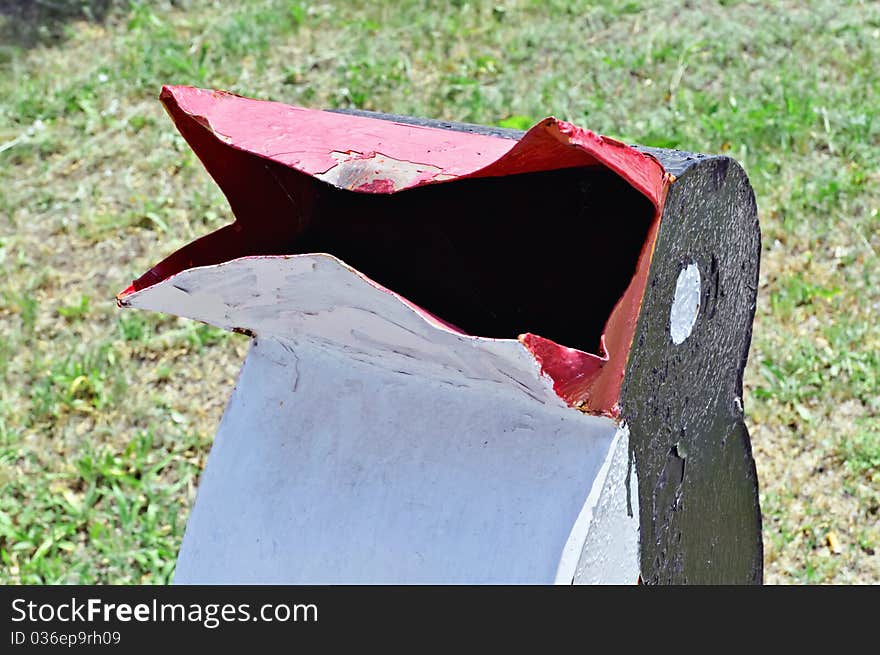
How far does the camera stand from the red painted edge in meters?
1.31

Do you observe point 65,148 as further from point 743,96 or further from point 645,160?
point 645,160

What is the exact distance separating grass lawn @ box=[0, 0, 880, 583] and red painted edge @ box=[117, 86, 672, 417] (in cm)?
156

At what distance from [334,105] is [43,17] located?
1960mm

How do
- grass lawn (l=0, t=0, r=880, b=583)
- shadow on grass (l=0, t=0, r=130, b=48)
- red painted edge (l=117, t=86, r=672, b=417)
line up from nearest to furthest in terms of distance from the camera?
red painted edge (l=117, t=86, r=672, b=417), grass lawn (l=0, t=0, r=880, b=583), shadow on grass (l=0, t=0, r=130, b=48)

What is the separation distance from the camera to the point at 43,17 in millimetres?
5555

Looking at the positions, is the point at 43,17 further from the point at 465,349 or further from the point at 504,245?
the point at 465,349

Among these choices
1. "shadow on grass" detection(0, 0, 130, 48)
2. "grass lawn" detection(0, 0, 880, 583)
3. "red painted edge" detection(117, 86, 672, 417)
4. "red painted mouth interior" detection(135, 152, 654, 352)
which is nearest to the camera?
"red painted edge" detection(117, 86, 672, 417)

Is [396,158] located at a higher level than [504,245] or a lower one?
higher

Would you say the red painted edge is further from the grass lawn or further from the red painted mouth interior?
the grass lawn

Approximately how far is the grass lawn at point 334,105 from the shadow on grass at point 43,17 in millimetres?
20

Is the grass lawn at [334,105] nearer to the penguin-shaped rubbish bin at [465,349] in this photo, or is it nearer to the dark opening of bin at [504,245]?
the penguin-shaped rubbish bin at [465,349]

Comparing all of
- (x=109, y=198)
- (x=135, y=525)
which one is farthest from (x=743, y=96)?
(x=135, y=525)

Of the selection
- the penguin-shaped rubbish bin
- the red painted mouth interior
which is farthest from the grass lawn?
the red painted mouth interior

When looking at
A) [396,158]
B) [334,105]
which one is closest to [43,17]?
[334,105]
